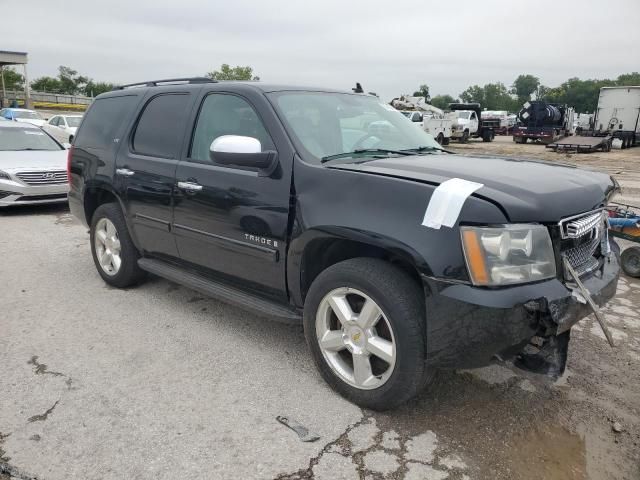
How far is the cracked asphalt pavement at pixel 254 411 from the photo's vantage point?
7.82ft

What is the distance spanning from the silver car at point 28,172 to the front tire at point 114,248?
4.07 metres

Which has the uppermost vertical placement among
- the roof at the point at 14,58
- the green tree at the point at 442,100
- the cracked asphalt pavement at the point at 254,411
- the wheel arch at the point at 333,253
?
the green tree at the point at 442,100

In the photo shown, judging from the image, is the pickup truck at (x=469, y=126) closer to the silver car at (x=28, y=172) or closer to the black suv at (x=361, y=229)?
the silver car at (x=28, y=172)

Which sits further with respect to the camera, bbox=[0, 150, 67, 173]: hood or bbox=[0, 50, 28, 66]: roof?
bbox=[0, 50, 28, 66]: roof

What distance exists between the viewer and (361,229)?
259 cm

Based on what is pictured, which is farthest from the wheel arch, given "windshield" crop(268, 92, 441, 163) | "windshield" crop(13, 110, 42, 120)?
"windshield" crop(13, 110, 42, 120)

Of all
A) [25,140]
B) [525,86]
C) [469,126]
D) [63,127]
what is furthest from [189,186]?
[525,86]

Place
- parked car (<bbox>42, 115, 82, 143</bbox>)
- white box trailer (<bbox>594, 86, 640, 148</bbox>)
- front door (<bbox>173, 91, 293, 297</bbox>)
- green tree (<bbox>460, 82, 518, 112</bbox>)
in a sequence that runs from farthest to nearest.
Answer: green tree (<bbox>460, 82, 518, 112</bbox>), white box trailer (<bbox>594, 86, 640, 148</bbox>), parked car (<bbox>42, 115, 82, 143</bbox>), front door (<bbox>173, 91, 293, 297</bbox>)

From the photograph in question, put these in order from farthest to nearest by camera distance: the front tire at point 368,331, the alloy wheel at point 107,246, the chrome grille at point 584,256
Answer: the alloy wheel at point 107,246, the chrome grille at point 584,256, the front tire at point 368,331

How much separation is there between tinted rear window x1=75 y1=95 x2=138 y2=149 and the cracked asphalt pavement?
1588 millimetres

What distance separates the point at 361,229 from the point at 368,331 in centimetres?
56

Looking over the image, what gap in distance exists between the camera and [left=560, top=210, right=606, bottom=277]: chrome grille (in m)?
2.49

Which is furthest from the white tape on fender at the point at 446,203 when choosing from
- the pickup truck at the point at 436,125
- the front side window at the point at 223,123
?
the pickup truck at the point at 436,125

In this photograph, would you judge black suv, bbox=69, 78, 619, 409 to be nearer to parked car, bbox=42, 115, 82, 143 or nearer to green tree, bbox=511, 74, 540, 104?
parked car, bbox=42, 115, 82, 143
